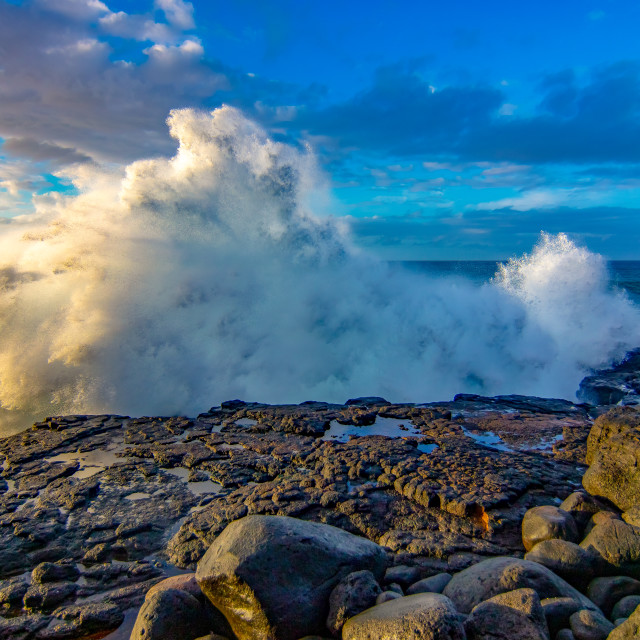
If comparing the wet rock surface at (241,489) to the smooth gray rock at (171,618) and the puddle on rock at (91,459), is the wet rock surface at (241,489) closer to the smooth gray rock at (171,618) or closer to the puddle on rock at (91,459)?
the puddle on rock at (91,459)

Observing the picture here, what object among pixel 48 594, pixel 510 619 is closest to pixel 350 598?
pixel 510 619

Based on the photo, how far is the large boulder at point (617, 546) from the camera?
3.31 meters

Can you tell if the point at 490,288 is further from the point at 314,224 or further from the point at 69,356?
the point at 69,356

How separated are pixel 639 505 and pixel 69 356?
10027mm

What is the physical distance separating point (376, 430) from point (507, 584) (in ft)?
14.0

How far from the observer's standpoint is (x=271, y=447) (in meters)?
6.39

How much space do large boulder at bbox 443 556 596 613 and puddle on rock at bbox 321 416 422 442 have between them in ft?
12.0

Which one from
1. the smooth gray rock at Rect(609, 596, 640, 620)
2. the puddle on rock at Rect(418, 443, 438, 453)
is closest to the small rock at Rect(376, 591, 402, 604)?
the smooth gray rock at Rect(609, 596, 640, 620)

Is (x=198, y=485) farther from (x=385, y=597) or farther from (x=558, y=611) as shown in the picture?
(x=558, y=611)

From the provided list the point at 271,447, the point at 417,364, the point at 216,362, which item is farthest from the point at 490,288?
the point at 271,447

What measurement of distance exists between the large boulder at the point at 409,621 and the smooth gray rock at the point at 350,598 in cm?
8

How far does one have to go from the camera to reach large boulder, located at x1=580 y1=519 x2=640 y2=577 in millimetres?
3312

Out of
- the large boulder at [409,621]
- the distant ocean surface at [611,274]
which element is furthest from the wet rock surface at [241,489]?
the distant ocean surface at [611,274]

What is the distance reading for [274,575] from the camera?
2.89 m
